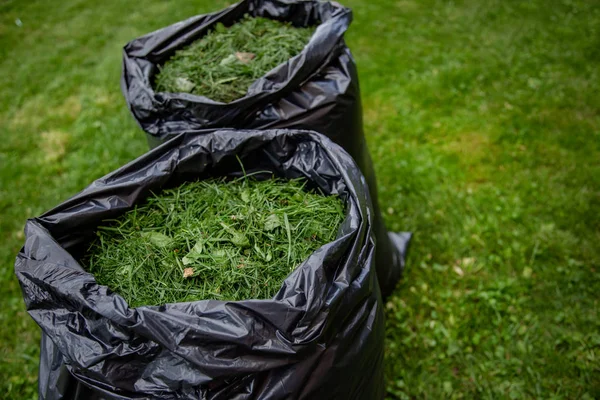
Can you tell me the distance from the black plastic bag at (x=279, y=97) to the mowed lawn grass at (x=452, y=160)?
0.56 m

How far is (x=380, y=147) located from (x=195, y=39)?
154 cm

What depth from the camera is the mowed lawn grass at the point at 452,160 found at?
6.58 ft

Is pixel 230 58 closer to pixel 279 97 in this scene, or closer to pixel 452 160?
pixel 279 97

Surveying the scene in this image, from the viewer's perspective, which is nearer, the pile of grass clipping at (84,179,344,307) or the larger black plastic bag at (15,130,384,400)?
the larger black plastic bag at (15,130,384,400)

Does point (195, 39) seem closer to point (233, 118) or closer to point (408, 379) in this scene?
point (233, 118)

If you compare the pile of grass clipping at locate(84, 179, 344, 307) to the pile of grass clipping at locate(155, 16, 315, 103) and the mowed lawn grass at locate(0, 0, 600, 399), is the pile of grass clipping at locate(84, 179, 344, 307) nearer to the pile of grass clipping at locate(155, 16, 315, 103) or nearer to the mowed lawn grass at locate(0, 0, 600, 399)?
the pile of grass clipping at locate(155, 16, 315, 103)

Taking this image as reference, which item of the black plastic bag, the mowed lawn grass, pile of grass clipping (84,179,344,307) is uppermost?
the black plastic bag

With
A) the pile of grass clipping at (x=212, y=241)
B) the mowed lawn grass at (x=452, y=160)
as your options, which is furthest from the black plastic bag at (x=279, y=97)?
the mowed lawn grass at (x=452, y=160)

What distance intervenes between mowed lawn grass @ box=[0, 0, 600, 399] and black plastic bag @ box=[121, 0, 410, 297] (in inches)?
22.1

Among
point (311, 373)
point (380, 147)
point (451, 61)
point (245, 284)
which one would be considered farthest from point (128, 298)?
point (451, 61)

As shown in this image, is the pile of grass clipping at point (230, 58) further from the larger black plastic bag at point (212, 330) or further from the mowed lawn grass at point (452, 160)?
the mowed lawn grass at point (452, 160)

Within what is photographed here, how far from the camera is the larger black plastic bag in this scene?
0.97 metres

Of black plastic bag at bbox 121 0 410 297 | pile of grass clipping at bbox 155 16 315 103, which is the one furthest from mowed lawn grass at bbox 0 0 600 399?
pile of grass clipping at bbox 155 16 315 103

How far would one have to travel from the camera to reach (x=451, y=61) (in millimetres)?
3771
